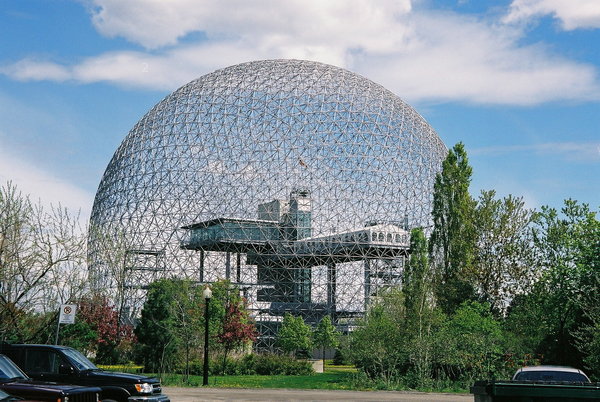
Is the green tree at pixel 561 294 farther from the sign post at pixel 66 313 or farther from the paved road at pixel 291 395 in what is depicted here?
the sign post at pixel 66 313

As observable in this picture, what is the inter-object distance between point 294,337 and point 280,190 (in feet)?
43.8

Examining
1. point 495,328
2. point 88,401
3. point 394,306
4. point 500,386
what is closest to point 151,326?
point 394,306

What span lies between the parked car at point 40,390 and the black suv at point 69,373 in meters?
2.18

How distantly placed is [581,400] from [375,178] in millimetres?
55744

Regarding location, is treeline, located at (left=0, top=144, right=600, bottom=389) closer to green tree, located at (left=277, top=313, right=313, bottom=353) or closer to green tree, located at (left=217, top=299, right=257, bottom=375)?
green tree, located at (left=217, top=299, right=257, bottom=375)

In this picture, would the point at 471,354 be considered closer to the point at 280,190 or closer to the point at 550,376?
the point at 550,376

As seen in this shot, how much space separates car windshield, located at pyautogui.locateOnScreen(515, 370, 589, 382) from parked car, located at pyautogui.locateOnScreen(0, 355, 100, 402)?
939 cm

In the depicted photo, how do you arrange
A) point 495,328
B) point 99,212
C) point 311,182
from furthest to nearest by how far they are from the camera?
1. point 99,212
2. point 311,182
3. point 495,328

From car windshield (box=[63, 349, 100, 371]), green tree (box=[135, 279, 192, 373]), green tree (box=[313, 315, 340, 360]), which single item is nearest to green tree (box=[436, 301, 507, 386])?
green tree (box=[135, 279, 192, 373])

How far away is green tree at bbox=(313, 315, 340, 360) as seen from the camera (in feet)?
204

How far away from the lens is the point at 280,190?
211 ft

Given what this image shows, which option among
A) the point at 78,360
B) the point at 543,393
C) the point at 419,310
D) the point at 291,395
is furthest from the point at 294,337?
the point at 543,393

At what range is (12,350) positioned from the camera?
1606cm

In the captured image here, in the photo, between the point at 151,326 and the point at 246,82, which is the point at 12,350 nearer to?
the point at 151,326
